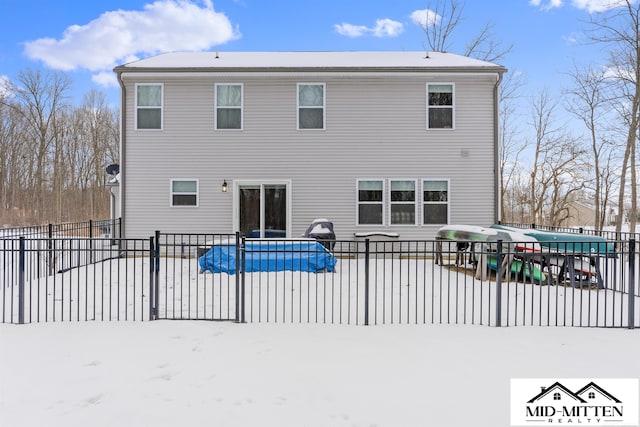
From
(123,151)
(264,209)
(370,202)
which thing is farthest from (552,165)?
(123,151)

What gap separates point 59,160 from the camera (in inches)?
1062

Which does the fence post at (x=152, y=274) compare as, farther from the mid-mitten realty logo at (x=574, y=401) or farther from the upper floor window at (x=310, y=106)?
the upper floor window at (x=310, y=106)

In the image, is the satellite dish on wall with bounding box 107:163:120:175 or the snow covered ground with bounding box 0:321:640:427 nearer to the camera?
the snow covered ground with bounding box 0:321:640:427

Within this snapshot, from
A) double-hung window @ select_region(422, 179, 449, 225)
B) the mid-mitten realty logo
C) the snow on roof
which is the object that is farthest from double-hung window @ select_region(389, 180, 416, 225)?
the mid-mitten realty logo

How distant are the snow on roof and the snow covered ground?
9.14 meters

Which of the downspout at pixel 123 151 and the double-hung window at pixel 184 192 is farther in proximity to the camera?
the double-hung window at pixel 184 192

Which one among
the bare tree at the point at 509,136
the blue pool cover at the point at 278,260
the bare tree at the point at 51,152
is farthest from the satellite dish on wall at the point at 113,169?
the bare tree at the point at 509,136

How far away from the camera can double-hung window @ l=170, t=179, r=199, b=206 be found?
12078 millimetres

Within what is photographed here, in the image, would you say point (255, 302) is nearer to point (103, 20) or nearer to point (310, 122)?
point (310, 122)

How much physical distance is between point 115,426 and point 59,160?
1178 inches

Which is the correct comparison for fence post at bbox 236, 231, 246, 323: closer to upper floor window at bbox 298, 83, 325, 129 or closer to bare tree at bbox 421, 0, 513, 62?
upper floor window at bbox 298, 83, 325, 129

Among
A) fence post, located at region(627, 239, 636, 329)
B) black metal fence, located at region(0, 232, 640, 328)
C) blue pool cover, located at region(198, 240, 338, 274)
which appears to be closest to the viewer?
fence post, located at region(627, 239, 636, 329)

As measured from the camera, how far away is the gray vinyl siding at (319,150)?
12.1m

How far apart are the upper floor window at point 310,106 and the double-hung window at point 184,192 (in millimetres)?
3885
